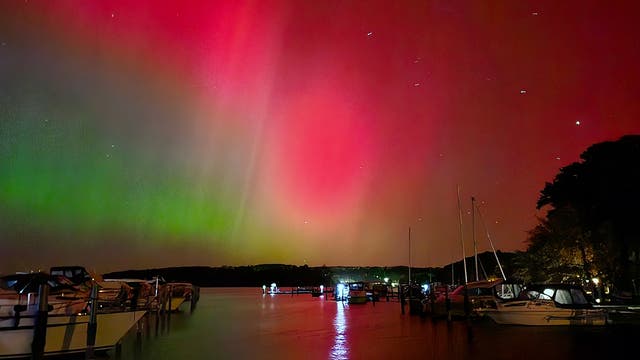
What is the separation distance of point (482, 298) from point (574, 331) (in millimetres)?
7449

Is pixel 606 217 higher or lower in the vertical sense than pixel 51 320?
higher

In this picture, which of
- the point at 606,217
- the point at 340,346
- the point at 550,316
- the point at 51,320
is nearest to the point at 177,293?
the point at 340,346

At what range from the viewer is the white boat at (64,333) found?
17.6 metres

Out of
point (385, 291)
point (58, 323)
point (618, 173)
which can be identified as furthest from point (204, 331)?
point (385, 291)

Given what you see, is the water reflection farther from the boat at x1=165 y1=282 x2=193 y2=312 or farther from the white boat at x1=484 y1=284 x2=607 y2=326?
the boat at x1=165 y1=282 x2=193 y2=312

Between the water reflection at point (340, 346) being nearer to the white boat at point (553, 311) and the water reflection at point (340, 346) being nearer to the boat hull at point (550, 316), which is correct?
the white boat at point (553, 311)

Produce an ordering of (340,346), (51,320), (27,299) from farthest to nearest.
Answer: (340,346), (27,299), (51,320)

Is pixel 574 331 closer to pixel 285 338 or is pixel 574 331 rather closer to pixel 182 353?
pixel 285 338

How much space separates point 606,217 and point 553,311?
23868 mm

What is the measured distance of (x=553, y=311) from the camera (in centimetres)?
3097

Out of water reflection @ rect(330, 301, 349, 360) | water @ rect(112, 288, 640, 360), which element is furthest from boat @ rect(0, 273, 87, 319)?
water reflection @ rect(330, 301, 349, 360)

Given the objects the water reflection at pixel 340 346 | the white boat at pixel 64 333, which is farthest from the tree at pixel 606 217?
the white boat at pixel 64 333

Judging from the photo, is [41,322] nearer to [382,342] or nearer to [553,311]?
[382,342]

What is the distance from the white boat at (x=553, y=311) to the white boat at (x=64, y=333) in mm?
19995
